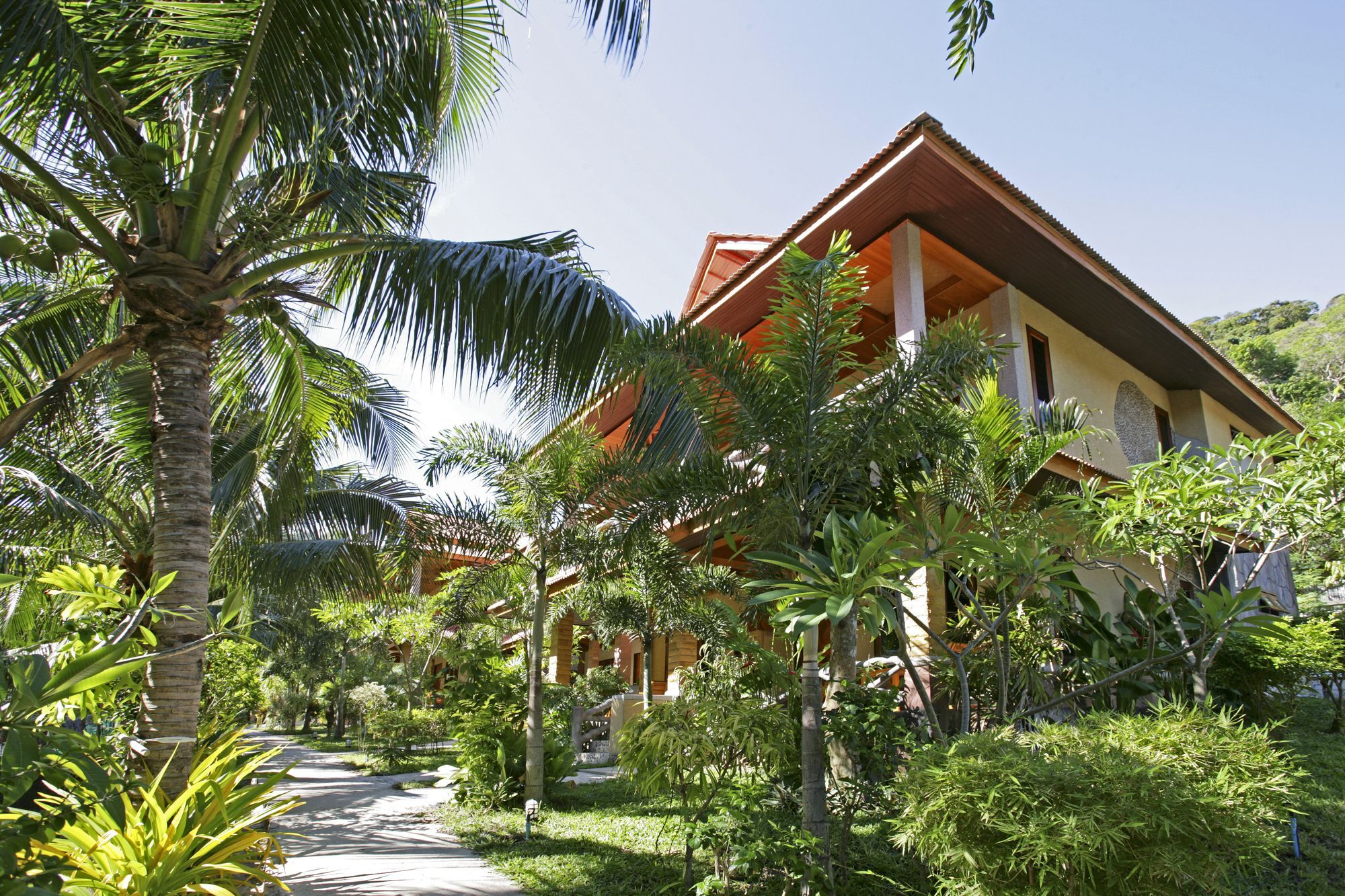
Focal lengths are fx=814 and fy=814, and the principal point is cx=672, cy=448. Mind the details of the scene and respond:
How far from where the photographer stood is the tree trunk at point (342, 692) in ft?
75.3

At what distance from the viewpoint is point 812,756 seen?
5062 millimetres

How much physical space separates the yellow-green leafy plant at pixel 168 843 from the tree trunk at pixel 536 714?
249 inches

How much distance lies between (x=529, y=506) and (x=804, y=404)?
5294 millimetres

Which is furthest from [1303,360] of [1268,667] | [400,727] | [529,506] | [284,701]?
[284,701]

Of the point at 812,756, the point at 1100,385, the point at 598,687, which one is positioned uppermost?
the point at 1100,385

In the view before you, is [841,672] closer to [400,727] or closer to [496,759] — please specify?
[496,759]

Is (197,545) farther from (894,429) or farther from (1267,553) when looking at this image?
(1267,553)

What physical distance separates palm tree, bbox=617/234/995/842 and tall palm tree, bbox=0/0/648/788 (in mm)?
701

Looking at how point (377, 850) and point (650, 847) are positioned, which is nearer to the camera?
point (650, 847)

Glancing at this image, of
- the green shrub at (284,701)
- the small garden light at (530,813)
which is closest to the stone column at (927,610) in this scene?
the small garden light at (530,813)

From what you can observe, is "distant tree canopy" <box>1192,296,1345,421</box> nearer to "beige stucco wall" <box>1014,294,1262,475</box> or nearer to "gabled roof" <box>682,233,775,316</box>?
"beige stucco wall" <box>1014,294,1262,475</box>

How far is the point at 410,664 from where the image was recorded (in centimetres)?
2303

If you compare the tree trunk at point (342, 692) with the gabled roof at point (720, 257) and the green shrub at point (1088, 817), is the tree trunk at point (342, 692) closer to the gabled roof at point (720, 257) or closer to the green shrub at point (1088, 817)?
the gabled roof at point (720, 257)

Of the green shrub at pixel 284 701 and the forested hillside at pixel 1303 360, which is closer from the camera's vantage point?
the forested hillside at pixel 1303 360
